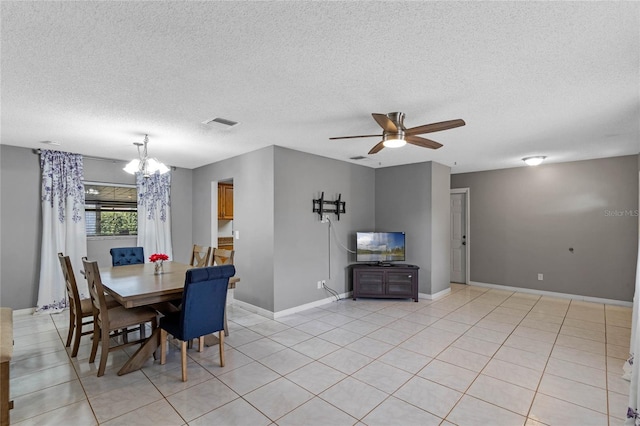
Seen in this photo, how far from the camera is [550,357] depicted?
321 centimetres

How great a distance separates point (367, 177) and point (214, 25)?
476cm

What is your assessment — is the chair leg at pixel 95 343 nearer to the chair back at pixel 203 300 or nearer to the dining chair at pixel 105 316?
the dining chair at pixel 105 316

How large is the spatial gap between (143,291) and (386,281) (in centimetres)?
385

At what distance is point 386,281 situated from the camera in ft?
17.9

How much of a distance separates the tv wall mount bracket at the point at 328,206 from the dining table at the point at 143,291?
216 cm

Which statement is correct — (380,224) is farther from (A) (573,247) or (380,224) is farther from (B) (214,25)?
(B) (214,25)

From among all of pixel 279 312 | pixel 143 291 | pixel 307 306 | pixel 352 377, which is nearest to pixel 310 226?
pixel 307 306

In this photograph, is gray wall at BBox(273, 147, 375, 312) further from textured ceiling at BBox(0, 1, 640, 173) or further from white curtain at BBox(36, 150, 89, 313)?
white curtain at BBox(36, 150, 89, 313)

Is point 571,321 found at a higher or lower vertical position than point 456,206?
lower

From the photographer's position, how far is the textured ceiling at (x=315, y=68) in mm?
1630

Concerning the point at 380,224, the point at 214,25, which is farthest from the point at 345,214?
the point at 214,25

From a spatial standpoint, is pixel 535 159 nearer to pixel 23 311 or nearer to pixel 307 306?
pixel 307 306

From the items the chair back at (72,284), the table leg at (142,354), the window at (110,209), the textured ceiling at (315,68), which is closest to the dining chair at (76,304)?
the chair back at (72,284)

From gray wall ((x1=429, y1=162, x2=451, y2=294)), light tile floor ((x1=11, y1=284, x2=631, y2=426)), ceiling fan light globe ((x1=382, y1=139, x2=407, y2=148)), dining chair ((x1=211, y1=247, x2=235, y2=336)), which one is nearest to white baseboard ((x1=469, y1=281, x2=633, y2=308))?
light tile floor ((x1=11, y1=284, x2=631, y2=426))
